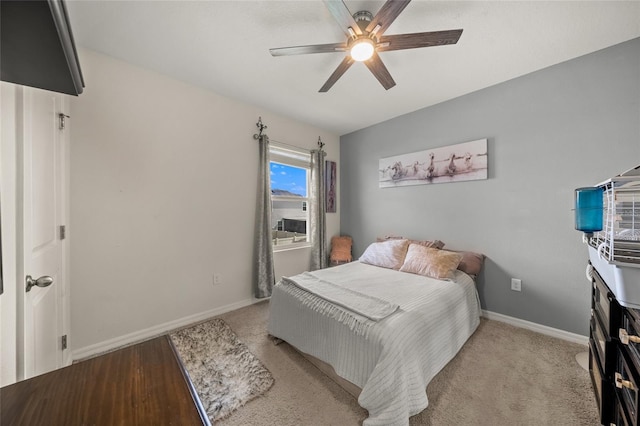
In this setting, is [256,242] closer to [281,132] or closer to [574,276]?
[281,132]

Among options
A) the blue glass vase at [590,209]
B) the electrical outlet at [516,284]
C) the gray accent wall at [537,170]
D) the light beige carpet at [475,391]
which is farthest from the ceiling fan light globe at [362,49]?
the electrical outlet at [516,284]

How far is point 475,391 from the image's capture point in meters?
1.51

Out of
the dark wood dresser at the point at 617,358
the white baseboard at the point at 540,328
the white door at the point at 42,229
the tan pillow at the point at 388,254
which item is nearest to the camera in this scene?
the dark wood dresser at the point at 617,358

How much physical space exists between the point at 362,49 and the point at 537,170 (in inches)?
80.6

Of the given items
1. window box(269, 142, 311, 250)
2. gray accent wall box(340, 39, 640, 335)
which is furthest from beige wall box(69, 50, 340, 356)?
gray accent wall box(340, 39, 640, 335)

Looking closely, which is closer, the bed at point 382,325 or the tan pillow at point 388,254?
the bed at point 382,325

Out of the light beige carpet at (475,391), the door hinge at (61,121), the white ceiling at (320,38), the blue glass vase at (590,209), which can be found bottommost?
the light beige carpet at (475,391)

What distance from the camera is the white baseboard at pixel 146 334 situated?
1899 mm

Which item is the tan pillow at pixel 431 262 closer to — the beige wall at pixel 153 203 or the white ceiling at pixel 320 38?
the white ceiling at pixel 320 38

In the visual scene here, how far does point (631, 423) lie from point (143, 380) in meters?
1.74

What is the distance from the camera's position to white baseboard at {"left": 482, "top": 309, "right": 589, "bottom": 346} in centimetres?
203

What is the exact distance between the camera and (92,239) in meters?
1.95

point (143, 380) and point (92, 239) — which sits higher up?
point (92, 239)

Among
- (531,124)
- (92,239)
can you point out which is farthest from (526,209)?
(92,239)
